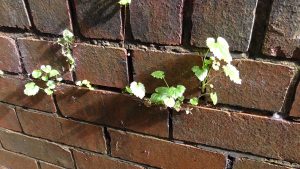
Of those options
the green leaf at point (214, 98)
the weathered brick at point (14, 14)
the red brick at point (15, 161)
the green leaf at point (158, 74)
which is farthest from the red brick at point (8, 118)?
the green leaf at point (214, 98)

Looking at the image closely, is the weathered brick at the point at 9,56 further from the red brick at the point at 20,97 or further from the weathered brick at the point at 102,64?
the weathered brick at the point at 102,64

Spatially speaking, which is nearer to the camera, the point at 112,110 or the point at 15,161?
the point at 112,110

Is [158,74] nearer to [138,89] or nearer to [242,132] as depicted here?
[138,89]

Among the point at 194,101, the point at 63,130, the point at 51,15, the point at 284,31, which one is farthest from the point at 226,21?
the point at 63,130

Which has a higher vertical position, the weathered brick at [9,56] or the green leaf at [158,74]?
the weathered brick at [9,56]

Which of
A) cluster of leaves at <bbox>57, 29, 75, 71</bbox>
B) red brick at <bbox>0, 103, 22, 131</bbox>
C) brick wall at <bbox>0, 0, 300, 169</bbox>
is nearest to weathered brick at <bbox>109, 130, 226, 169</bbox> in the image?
brick wall at <bbox>0, 0, 300, 169</bbox>

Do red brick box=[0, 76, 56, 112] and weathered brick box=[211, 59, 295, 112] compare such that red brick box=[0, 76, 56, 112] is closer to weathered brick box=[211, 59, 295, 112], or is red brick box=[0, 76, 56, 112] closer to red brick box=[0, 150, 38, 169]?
red brick box=[0, 150, 38, 169]

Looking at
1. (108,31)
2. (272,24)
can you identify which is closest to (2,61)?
(108,31)
